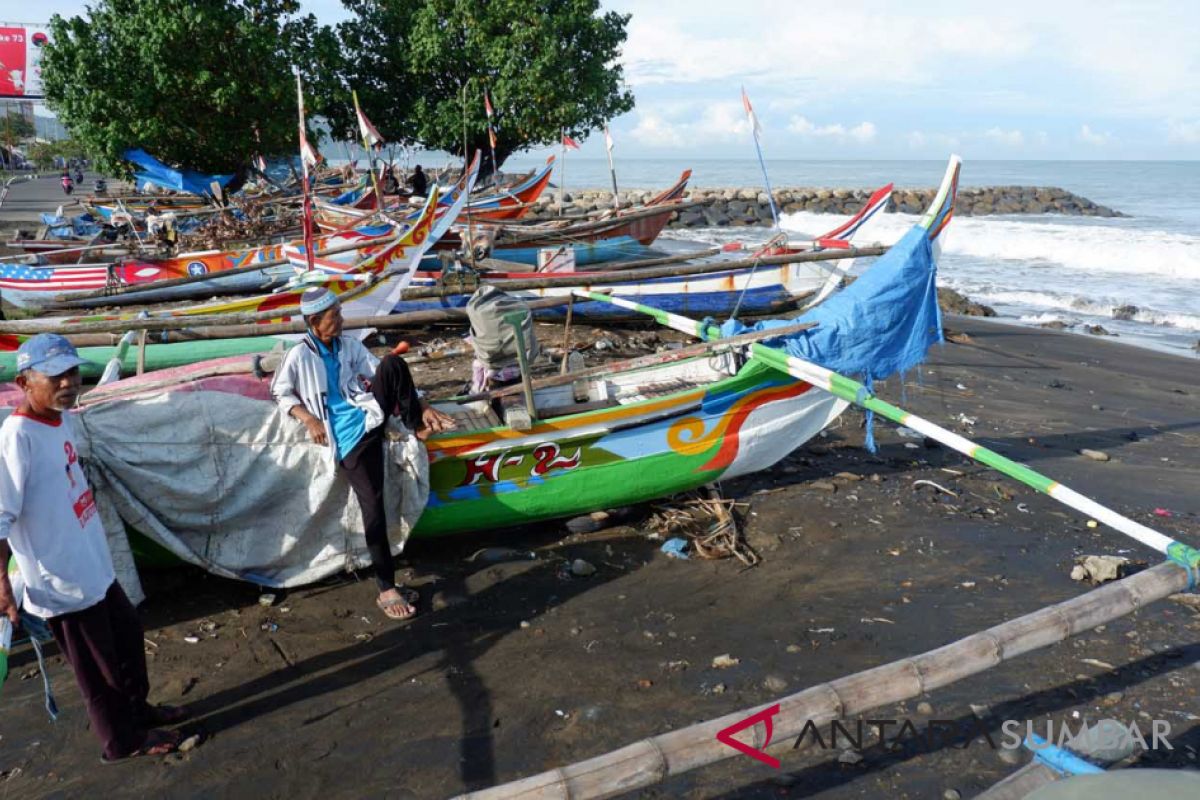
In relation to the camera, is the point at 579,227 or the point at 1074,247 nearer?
the point at 579,227

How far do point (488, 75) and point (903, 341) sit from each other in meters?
20.9

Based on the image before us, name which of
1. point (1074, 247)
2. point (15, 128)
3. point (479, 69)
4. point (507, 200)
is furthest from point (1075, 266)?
point (15, 128)

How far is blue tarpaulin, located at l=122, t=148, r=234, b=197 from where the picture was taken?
17.4 metres

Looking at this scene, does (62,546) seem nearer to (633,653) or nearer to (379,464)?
(379,464)

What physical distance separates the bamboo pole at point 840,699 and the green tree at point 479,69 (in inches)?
802

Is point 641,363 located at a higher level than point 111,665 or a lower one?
higher

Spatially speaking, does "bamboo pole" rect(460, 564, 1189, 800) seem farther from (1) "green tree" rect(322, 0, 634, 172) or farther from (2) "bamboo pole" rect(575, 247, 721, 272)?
(1) "green tree" rect(322, 0, 634, 172)

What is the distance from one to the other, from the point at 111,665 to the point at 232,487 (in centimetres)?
138

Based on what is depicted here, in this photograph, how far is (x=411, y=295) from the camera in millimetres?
10047

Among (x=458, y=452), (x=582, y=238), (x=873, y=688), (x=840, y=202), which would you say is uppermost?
(x=840, y=202)

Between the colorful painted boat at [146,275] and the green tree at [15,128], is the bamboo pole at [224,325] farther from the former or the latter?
the green tree at [15,128]

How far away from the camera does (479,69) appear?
23.5 meters

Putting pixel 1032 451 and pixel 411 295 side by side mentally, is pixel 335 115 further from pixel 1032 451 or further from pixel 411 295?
pixel 1032 451

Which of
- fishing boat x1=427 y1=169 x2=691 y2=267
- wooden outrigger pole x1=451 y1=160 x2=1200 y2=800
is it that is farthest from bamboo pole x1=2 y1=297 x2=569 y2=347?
fishing boat x1=427 y1=169 x2=691 y2=267
